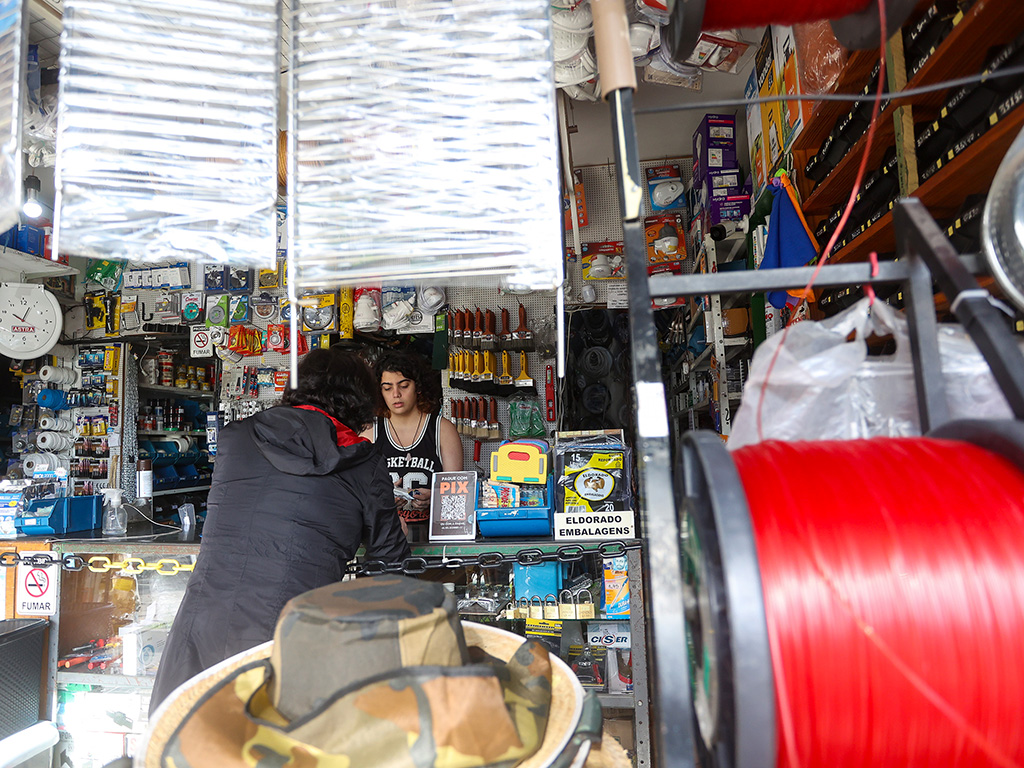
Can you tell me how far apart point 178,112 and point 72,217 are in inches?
12.8

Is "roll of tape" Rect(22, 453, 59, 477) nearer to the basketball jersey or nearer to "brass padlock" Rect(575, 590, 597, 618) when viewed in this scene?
the basketball jersey

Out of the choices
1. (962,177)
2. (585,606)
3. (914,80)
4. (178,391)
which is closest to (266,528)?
(585,606)

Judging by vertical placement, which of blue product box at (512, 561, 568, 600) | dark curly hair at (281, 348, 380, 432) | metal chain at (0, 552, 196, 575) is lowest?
blue product box at (512, 561, 568, 600)

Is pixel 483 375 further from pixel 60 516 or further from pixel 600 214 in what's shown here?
pixel 60 516

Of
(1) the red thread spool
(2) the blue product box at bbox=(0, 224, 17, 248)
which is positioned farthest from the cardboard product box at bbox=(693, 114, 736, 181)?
(2) the blue product box at bbox=(0, 224, 17, 248)

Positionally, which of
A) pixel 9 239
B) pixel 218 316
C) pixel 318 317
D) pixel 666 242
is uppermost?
pixel 9 239

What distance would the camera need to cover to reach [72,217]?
1.34m

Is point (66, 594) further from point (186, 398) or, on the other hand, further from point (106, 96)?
point (186, 398)

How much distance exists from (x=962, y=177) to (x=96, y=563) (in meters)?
3.40

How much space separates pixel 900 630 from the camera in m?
0.75

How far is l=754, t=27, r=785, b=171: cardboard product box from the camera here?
3.17 m

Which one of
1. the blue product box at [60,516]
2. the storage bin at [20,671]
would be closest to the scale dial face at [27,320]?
the blue product box at [60,516]

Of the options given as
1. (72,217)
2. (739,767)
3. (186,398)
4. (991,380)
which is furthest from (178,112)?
(186,398)

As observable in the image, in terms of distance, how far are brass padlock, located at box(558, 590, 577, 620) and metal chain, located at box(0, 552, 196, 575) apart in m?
1.52
